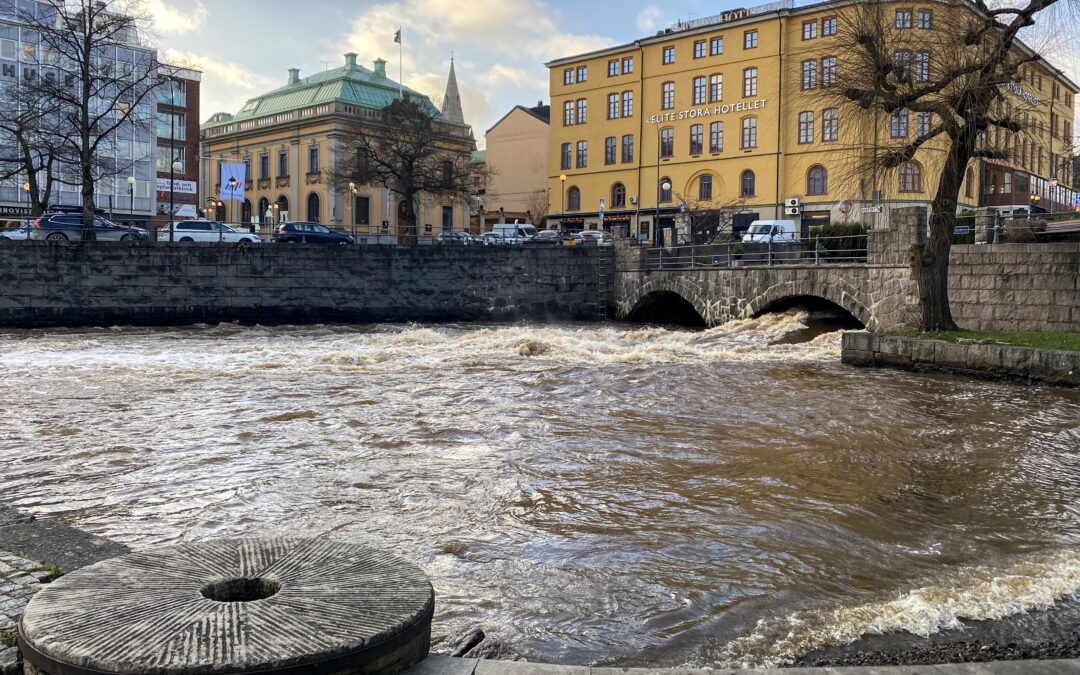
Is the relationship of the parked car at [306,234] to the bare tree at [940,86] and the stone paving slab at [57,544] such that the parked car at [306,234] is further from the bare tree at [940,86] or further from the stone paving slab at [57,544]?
the stone paving slab at [57,544]

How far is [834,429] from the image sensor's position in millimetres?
11742

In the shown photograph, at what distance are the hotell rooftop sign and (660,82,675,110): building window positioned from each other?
3921 mm

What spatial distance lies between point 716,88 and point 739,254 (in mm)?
30910

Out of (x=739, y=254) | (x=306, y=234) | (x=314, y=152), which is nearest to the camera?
(x=739, y=254)

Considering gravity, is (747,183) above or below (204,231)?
above

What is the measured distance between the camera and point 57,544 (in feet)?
16.6

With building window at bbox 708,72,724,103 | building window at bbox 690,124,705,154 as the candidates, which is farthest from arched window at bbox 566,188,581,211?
building window at bbox 708,72,724,103

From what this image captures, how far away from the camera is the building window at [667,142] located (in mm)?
57906

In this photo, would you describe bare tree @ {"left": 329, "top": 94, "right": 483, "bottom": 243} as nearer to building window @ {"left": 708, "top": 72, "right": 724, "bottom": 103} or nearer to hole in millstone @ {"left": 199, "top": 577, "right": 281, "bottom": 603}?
building window @ {"left": 708, "top": 72, "right": 724, "bottom": 103}

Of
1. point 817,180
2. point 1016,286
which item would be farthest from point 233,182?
point 1016,286

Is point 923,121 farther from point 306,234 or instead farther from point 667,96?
point 667,96

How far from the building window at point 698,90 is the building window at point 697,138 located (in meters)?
1.57

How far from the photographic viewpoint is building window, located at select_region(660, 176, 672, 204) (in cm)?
5806

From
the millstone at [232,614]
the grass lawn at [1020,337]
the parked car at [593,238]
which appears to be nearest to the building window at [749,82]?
the parked car at [593,238]
